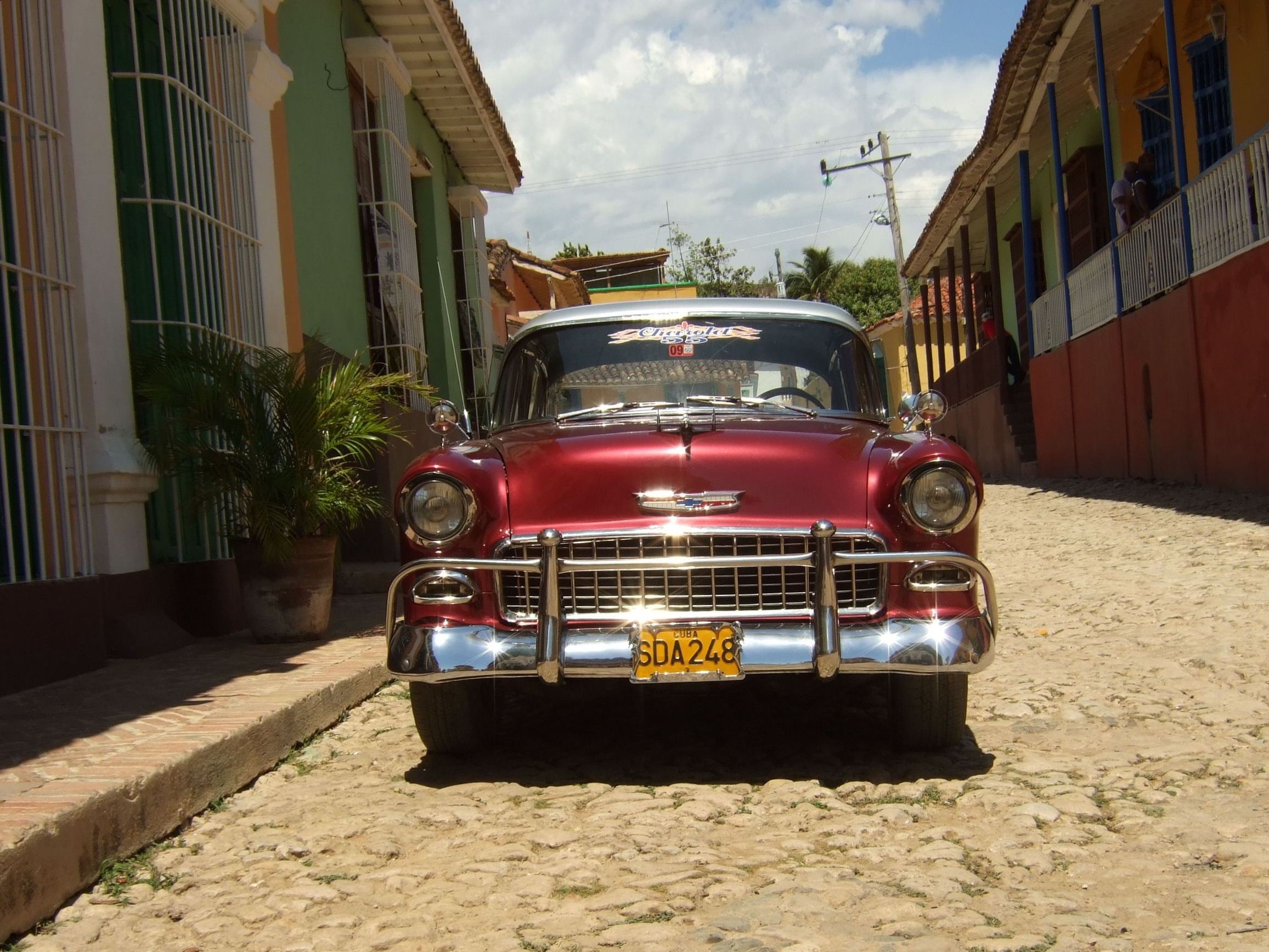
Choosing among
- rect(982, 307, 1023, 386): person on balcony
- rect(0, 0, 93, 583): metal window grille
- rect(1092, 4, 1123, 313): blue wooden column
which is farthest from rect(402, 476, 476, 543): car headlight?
rect(982, 307, 1023, 386): person on balcony

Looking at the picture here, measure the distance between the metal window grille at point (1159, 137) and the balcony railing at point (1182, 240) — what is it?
4.18 feet

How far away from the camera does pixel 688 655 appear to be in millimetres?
3604

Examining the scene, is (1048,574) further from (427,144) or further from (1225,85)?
(427,144)

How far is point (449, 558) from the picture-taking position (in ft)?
12.2

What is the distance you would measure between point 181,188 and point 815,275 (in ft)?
167

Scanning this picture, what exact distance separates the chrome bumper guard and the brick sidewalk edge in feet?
1.94

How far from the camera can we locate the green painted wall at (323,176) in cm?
891

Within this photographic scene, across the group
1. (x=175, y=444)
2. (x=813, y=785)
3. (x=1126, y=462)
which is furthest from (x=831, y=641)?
(x=1126, y=462)

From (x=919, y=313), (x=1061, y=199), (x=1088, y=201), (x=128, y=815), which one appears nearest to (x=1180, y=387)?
(x=1061, y=199)

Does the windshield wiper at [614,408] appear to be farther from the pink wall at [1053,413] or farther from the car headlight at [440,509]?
the pink wall at [1053,413]

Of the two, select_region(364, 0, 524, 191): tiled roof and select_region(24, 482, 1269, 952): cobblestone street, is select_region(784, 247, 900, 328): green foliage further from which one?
select_region(24, 482, 1269, 952): cobblestone street

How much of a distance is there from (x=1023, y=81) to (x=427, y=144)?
6330 mm

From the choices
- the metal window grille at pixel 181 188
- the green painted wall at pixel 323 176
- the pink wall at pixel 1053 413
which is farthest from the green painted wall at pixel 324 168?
the pink wall at pixel 1053 413

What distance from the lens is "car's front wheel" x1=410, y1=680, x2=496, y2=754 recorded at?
13.2ft
